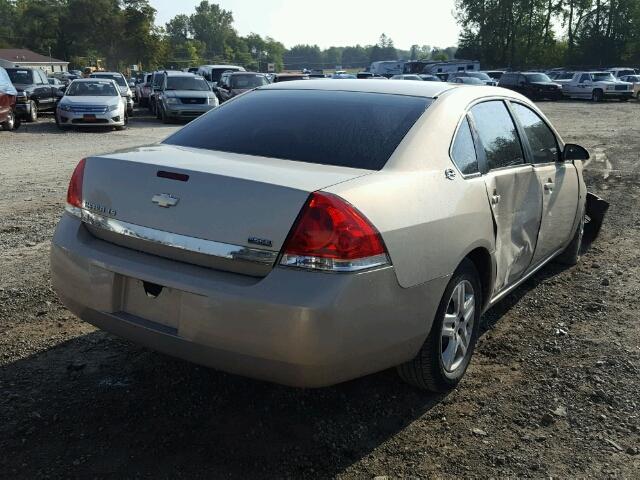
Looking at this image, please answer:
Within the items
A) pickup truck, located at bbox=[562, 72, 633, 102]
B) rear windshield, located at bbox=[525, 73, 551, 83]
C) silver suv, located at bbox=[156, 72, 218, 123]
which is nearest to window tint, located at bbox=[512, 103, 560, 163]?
silver suv, located at bbox=[156, 72, 218, 123]

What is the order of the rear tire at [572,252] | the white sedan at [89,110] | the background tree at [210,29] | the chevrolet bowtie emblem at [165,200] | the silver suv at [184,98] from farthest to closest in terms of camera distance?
the background tree at [210,29]
the silver suv at [184,98]
the white sedan at [89,110]
the rear tire at [572,252]
the chevrolet bowtie emblem at [165,200]

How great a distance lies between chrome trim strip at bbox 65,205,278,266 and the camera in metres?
2.64

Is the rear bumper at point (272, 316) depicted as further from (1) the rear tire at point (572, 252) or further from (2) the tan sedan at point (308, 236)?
(1) the rear tire at point (572, 252)

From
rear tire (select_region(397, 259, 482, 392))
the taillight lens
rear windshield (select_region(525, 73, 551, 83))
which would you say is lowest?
rear tire (select_region(397, 259, 482, 392))

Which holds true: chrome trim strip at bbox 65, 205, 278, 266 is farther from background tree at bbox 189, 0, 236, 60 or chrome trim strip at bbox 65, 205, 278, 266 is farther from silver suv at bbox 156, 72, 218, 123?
background tree at bbox 189, 0, 236, 60

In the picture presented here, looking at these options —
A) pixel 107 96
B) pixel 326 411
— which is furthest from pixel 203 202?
pixel 107 96

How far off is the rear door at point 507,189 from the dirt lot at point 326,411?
0.56 m

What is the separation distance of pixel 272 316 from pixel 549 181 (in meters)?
2.82

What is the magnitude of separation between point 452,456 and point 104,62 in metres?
109

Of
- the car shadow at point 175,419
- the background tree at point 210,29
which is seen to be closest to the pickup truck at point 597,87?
the car shadow at point 175,419

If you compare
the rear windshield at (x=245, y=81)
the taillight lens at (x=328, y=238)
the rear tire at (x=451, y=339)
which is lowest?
the rear tire at (x=451, y=339)

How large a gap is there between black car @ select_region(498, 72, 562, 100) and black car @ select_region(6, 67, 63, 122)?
89.0 ft

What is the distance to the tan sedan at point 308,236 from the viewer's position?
8.54 feet

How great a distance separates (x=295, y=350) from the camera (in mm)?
2562
